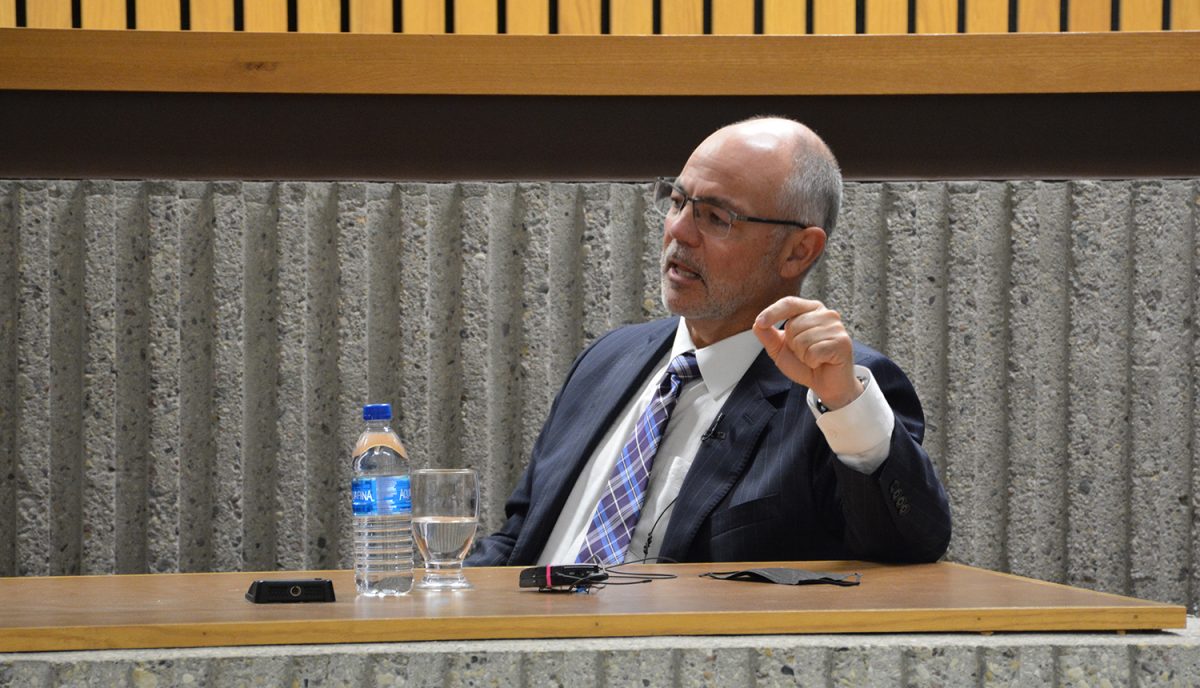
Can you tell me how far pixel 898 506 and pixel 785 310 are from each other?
34cm

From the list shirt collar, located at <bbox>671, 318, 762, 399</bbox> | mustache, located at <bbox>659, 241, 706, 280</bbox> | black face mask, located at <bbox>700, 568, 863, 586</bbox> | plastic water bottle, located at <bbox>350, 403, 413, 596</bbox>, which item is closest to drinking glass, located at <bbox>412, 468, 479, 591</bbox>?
plastic water bottle, located at <bbox>350, 403, 413, 596</bbox>

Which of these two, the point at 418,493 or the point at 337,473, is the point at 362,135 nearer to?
the point at 337,473

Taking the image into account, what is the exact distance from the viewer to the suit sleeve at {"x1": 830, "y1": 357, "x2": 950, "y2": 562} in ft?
5.96

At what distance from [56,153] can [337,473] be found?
0.89 meters

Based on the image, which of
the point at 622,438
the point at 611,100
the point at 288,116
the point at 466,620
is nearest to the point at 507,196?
the point at 611,100

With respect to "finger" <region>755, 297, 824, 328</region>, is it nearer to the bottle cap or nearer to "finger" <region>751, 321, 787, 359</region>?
"finger" <region>751, 321, 787, 359</region>

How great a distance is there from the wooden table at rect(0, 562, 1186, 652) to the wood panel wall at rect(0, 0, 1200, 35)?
5.06ft

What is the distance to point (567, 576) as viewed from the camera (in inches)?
58.6

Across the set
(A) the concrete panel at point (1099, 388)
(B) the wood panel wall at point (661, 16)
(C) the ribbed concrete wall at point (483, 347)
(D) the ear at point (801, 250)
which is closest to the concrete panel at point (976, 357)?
(C) the ribbed concrete wall at point (483, 347)

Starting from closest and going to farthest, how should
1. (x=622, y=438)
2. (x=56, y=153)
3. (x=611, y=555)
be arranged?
(x=611, y=555) → (x=622, y=438) → (x=56, y=153)

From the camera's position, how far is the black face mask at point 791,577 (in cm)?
157

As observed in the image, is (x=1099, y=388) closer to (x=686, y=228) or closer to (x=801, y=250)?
(x=801, y=250)

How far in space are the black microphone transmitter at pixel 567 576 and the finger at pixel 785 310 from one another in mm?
411

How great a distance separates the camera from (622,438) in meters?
2.35
